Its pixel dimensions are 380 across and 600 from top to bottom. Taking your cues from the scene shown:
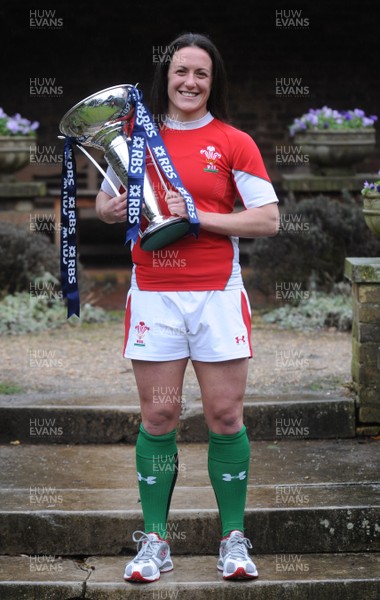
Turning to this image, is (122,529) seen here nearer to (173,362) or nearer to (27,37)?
(173,362)

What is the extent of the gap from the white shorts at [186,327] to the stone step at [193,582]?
0.79m

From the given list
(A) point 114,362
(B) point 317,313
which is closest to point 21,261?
(A) point 114,362

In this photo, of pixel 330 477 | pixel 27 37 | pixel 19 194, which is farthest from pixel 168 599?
pixel 27 37

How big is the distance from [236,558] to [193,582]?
0.58ft

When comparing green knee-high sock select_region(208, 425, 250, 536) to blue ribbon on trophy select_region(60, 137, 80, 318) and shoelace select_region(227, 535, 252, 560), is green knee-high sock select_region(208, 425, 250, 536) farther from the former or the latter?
blue ribbon on trophy select_region(60, 137, 80, 318)

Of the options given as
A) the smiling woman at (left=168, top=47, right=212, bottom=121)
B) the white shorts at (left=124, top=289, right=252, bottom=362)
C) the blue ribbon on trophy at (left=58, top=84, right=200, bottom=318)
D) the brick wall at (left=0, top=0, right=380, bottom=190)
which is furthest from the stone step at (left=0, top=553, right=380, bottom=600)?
the brick wall at (left=0, top=0, right=380, bottom=190)

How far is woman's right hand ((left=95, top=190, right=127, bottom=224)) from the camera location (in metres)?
3.50

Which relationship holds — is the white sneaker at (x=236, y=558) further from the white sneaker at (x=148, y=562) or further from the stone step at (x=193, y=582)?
the white sneaker at (x=148, y=562)

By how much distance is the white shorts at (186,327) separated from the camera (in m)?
3.48

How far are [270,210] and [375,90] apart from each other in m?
8.54

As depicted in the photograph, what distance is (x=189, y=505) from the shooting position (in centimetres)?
418

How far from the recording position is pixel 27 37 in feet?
37.5

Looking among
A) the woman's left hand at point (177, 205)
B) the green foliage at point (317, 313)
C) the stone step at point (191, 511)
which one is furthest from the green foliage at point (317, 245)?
the woman's left hand at point (177, 205)

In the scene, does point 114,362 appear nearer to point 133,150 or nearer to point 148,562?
point 148,562
